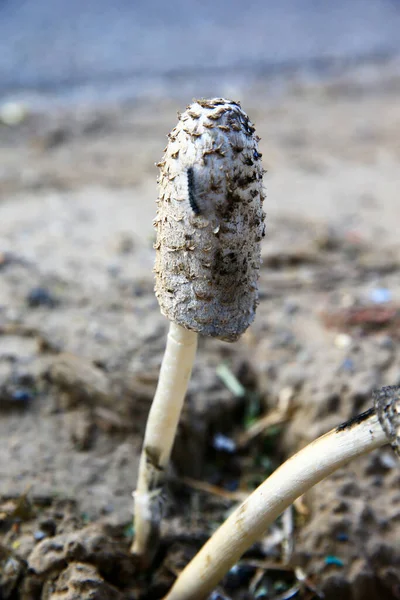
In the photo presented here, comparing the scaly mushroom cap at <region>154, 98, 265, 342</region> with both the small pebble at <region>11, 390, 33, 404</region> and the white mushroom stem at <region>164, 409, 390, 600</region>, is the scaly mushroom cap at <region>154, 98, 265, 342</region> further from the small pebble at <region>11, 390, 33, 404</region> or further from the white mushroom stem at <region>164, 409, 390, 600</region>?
the small pebble at <region>11, 390, 33, 404</region>

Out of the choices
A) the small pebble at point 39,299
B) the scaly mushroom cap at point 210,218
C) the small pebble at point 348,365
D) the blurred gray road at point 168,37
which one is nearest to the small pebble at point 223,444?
the small pebble at point 348,365

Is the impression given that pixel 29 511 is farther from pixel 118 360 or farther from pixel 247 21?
pixel 247 21

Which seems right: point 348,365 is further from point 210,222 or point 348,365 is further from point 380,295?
point 210,222

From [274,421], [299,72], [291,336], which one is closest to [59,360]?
[274,421]

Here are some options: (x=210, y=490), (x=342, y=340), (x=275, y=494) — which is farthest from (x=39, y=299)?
Answer: (x=275, y=494)

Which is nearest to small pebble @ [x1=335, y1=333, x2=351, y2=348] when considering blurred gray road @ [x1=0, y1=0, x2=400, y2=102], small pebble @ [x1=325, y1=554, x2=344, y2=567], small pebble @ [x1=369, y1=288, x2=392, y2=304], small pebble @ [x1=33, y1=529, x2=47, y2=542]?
small pebble @ [x1=369, y1=288, x2=392, y2=304]

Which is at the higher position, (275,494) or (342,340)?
(342,340)

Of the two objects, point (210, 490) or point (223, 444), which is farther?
point (223, 444)
